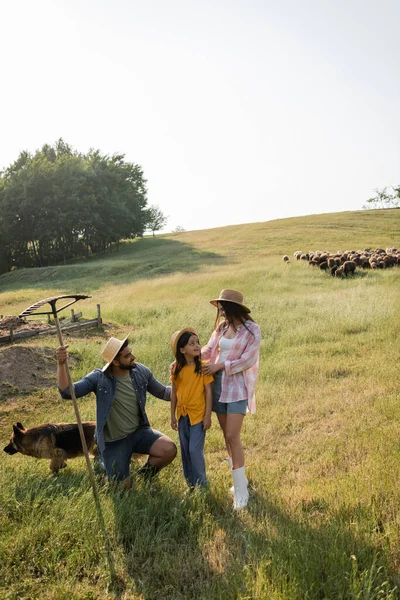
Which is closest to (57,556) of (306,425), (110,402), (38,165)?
(110,402)

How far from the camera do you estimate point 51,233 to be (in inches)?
2010

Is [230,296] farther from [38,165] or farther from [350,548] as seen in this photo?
[38,165]

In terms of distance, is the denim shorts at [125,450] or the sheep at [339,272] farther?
the sheep at [339,272]

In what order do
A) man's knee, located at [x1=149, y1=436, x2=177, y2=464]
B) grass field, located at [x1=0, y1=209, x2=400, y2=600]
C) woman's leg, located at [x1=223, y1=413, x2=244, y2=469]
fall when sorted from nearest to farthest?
grass field, located at [x1=0, y1=209, x2=400, y2=600], woman's leg, located at [x1=223, y1=413, x2=244, y2=469], man's knee, located at [x1=149, y1=436, x2=177, y2=464]

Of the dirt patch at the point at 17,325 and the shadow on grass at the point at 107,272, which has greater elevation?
the shadow on grass at the point at 107,272

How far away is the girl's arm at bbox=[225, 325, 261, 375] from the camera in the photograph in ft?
15.6

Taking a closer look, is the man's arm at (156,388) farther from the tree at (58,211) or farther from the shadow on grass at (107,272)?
the tree at (58,211)

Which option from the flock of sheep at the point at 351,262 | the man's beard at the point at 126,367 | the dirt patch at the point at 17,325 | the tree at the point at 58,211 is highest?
the tree at the point at 58,211

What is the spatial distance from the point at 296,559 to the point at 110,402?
2.39 meters

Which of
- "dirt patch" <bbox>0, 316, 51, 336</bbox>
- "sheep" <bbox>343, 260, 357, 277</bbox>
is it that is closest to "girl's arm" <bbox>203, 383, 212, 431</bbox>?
"dirt patch" <bbox>0, 316, 51, 336</bbox>

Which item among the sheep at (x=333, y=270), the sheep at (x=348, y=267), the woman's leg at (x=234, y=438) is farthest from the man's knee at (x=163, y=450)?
the sheep at (x=333, y=270)

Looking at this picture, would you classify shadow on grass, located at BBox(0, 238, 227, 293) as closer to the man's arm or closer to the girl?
the man's arm

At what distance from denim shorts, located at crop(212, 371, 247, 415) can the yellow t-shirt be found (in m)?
0.15

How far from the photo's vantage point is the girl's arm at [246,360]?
477 centimetres
